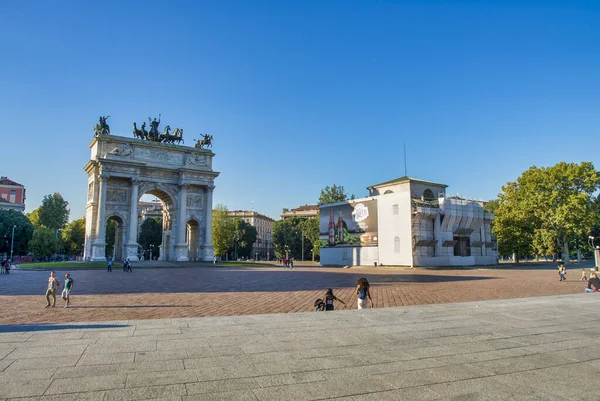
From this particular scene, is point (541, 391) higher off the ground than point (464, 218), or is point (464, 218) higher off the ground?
point (464, 218)

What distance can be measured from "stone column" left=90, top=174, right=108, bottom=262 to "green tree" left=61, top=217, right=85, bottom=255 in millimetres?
50249

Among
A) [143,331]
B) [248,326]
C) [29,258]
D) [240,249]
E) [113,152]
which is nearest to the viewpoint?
[143,331]

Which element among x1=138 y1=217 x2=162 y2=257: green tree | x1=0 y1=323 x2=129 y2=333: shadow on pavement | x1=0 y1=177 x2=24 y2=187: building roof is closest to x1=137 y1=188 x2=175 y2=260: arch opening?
x1=138 y1=217 x2=162 y2=257: green tree

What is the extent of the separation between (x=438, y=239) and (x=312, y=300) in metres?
42.6

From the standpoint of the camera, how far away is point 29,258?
75.4 meters

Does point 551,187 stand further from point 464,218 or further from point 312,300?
point 312,300

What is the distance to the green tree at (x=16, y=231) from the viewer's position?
74.0m

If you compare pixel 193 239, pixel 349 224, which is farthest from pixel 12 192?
pixel 349 224

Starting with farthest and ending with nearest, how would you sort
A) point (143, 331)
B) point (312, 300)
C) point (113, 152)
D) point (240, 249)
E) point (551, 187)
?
point (240, 249) → point (551, 187) → point (113, 152) → point (312, 300) → point (143, 331)

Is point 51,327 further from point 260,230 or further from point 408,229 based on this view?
point 260,230

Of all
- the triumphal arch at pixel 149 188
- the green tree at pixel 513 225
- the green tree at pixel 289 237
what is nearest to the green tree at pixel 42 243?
the triumphal arch at pixel 149 188

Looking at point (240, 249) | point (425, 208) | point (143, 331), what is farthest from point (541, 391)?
point (240, 249)

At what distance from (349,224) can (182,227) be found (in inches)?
954

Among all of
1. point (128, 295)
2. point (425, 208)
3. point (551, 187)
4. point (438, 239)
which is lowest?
point (128, 295)
